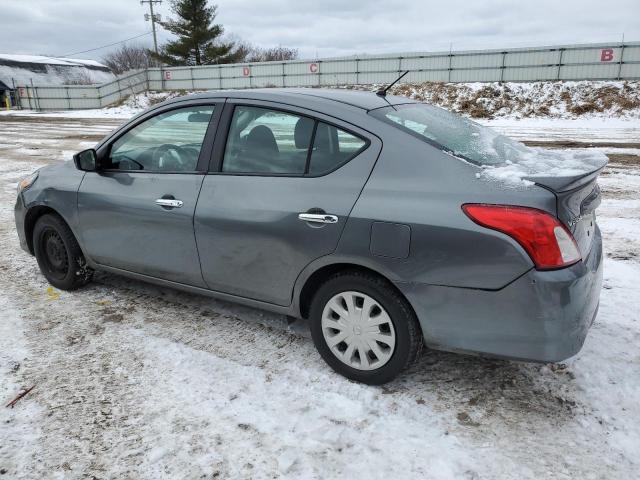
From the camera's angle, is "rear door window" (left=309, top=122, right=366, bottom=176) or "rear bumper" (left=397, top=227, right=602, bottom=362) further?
"rear door window" (left=309, top=122, right=366, bottom=176)

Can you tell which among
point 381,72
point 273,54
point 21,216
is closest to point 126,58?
point 273,54

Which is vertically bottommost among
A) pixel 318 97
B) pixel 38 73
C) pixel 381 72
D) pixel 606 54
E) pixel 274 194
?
pixel 274 194

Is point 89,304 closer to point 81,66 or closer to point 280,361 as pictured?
point 280,361

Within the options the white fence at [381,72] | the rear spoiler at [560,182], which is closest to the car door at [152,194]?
the rear spoiler at [560,182]

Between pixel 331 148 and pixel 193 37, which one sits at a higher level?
pixel 193 37

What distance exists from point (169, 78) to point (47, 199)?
39519mm

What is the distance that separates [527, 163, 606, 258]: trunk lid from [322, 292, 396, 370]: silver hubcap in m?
0.99

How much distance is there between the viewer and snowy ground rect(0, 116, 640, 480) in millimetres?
2252

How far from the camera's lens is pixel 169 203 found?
3326 millimetres

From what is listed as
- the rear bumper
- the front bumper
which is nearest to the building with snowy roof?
the front bumper

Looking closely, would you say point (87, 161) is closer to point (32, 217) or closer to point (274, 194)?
point (32, 217)

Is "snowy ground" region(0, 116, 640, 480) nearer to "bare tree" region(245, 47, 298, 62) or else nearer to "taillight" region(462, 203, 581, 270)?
"taillight" region(462, 203, 581, 270)

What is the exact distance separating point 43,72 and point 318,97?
61614 millimetres

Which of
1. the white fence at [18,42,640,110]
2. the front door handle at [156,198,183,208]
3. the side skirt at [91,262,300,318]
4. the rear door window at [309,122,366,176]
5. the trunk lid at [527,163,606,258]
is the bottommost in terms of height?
the side skirt at [91,262,300,318]
